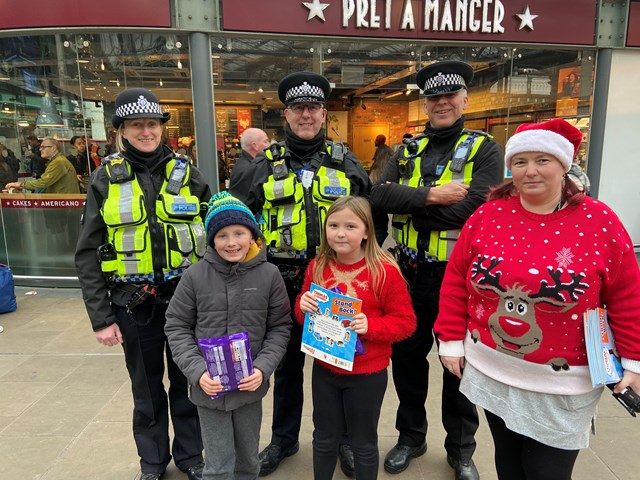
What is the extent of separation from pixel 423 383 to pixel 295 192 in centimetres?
137

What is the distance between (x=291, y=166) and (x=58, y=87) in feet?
16.6

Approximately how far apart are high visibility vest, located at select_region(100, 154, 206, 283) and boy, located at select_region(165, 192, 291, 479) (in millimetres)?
309

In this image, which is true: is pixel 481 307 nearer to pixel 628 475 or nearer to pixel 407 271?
pixel 407 271

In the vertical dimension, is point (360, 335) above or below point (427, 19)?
below

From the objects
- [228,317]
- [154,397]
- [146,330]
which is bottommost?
[154,397]

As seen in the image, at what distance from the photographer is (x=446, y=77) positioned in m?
2.47

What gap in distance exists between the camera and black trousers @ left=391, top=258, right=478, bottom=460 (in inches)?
101

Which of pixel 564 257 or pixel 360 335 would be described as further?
pixel 360 335

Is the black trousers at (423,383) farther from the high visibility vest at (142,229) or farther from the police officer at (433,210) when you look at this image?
the high visibility vest at (142,229)

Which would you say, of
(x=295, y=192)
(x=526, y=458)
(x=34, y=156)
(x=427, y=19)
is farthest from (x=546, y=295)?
(x=34, y=156)

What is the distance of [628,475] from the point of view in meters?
2.67

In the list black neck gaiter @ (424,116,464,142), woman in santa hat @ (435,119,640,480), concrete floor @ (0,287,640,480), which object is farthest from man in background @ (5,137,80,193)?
woman in santa hat @ (435,119,640,480)

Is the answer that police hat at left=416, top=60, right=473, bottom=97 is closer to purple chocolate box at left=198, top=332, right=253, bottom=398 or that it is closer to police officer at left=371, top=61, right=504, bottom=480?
police officer at left=371, top=61, right=504, bottom=480

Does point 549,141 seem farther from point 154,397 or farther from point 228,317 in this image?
point 154,397
